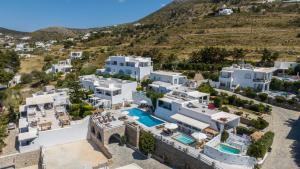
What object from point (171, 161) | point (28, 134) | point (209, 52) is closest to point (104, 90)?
point (28, 134)

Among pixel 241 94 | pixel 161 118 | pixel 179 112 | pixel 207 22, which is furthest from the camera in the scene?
pixel 207 22

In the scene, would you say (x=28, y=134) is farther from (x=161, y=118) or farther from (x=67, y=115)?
(x=161, y=118)

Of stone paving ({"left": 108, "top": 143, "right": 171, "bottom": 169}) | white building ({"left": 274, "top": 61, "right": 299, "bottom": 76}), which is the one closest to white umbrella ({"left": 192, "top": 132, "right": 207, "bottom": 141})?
stone paving ({"left": 108, "top": 143, "right": 171, "bottom": 169})

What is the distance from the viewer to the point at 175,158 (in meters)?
27.2

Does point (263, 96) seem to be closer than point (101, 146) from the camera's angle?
No

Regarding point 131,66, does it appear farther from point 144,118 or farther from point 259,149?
point 259,149

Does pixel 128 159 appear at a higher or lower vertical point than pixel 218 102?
lower

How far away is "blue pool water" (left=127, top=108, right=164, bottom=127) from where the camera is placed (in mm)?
34781

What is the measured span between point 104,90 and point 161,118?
39.4 ft

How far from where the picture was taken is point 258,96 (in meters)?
43.5

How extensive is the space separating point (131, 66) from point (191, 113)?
1099 inches

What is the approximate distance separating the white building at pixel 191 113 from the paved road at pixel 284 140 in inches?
212

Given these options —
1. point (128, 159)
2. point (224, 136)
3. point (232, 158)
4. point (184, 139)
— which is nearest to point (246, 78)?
point (224, 136)

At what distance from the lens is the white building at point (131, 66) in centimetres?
5609
